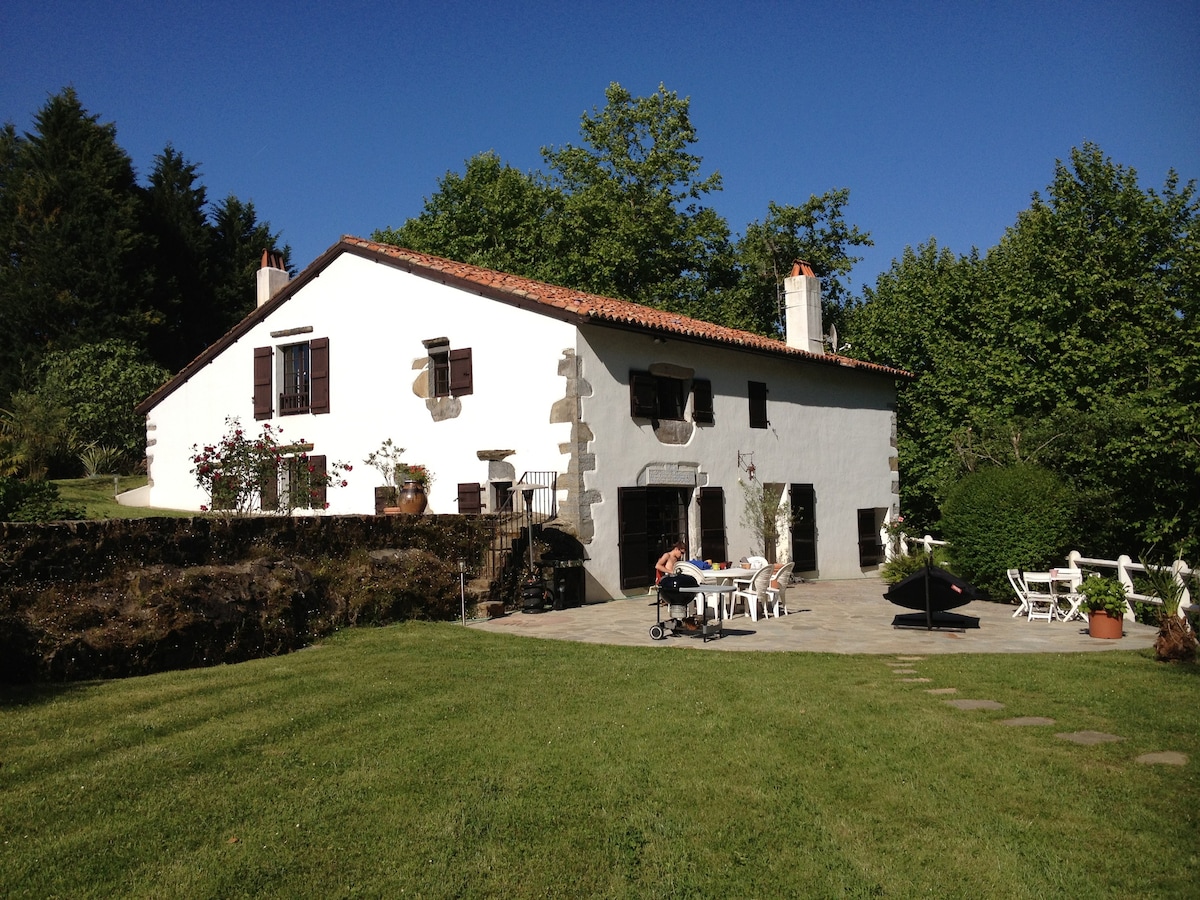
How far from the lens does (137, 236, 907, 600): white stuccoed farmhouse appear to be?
16.1 metres

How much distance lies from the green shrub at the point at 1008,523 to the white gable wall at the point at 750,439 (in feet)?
14.9

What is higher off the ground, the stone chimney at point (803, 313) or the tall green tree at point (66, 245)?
the tall green tree at point (66, 245)

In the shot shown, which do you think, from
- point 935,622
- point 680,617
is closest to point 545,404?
point 680,617

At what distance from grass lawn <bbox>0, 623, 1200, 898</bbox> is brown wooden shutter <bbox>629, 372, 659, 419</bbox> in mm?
8762

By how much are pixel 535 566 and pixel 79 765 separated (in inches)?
357

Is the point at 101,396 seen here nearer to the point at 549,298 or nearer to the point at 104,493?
the point at 104,493

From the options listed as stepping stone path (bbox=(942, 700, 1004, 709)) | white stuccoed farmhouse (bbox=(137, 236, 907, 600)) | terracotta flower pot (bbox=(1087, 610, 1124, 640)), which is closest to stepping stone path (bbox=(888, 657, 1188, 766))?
stepping stone path (bbox=(942, 700, 1004, 709))

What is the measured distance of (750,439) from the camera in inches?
771

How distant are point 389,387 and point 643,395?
4825mm

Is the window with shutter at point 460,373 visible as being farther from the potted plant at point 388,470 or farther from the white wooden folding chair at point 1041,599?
the white wooden folding chair at point 1041,599

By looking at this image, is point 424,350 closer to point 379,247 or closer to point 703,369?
point 379,247

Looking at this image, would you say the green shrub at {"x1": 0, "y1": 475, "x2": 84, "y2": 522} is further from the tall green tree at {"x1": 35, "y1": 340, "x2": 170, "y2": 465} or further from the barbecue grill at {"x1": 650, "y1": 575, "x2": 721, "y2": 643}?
the tall green tree at {"x1": 35, "y1": 340, "x2": 170, "y2": 465}

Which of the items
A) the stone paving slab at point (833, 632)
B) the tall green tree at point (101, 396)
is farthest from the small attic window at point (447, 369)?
the tall green tree at point (101, 396)

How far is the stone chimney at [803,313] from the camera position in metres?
22.4
